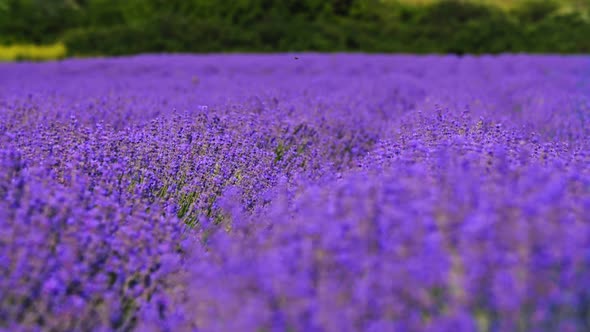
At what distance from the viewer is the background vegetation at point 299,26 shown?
553 inches

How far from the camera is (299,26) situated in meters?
14.7

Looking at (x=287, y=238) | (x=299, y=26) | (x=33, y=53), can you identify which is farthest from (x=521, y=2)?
(x=287, y=238)

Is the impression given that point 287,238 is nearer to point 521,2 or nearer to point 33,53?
point 33,53

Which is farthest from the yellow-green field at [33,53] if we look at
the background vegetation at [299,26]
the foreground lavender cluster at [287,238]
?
the foreground lavender cluster at [287,238]

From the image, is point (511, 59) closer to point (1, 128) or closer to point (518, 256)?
point (1, 128)

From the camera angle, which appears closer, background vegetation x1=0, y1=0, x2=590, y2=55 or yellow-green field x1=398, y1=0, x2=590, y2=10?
background vegetation x1=0, y1=0, x2=590, y2=55

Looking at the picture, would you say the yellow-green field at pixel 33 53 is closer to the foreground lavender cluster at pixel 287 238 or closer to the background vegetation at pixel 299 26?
the background vegetation at pixel 299 26

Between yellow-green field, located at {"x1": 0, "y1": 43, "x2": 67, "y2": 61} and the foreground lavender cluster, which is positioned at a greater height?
the foreground lavender cluster

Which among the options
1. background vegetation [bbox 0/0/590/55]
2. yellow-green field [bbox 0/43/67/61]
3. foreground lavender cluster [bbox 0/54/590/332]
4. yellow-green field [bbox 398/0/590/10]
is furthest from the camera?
yellow-green field [bbox 398/0/590/10]

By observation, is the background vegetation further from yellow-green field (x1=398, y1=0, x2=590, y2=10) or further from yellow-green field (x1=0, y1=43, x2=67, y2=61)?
yellow-green field (x1=0, y1=43, x2=67, y2=61)

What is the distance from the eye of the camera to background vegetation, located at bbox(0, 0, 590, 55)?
14047mm

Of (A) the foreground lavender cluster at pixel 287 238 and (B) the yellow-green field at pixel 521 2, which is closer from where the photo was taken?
(A) the foreground lavender cluster at pixel 287 238

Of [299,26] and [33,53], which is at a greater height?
[33,53]

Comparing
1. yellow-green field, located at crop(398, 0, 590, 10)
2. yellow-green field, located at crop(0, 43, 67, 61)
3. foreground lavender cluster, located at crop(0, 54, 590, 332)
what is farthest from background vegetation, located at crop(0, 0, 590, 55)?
foreground lavender cluster, located at crop(0, 54, 590, 332)
